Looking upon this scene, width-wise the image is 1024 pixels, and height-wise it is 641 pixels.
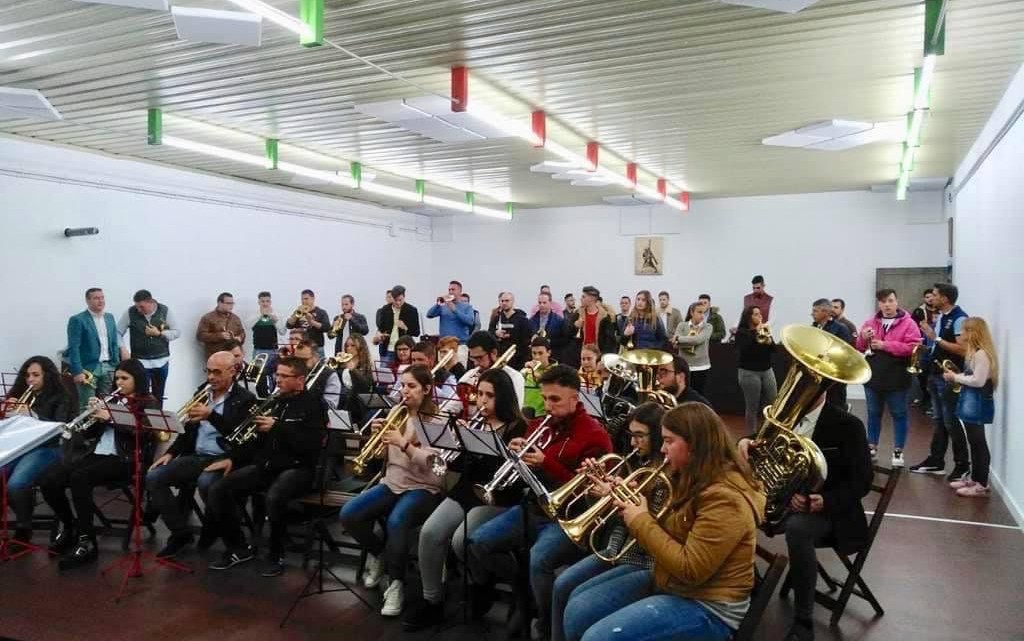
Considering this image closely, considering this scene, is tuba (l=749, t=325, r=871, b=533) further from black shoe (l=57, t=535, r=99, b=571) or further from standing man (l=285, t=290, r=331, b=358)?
standing man (l=285, t=290, r=331, b=358)

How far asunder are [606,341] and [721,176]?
3.06m

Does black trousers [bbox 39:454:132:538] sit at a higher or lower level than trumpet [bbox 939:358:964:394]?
lower

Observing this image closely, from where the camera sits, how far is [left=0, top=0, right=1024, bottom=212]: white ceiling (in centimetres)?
438

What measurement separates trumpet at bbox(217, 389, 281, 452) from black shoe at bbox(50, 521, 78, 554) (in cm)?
109

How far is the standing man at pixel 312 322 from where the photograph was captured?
31.1 feet

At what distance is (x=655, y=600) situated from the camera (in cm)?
247

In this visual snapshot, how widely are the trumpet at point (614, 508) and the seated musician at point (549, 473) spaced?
416mm

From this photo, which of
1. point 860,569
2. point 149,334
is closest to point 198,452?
point 860,569

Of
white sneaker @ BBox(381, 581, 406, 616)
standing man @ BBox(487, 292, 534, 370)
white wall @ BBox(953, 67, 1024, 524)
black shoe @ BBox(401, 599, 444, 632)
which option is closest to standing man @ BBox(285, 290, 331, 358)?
standing man @ BBox(487, 292, 534, 370)

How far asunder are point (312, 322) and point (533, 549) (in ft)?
22.5

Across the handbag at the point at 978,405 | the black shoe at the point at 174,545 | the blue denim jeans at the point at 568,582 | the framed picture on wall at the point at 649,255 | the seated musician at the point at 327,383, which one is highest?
Answer: the framed picture on wall at the point at 649,255

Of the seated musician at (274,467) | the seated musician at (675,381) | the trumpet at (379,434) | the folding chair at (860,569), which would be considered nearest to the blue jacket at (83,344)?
the seated musician at (274,467)

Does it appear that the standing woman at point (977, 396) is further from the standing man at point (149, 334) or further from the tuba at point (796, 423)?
the standing man at point (149, 334)

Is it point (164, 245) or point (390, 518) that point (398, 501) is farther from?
point (164, 245)
